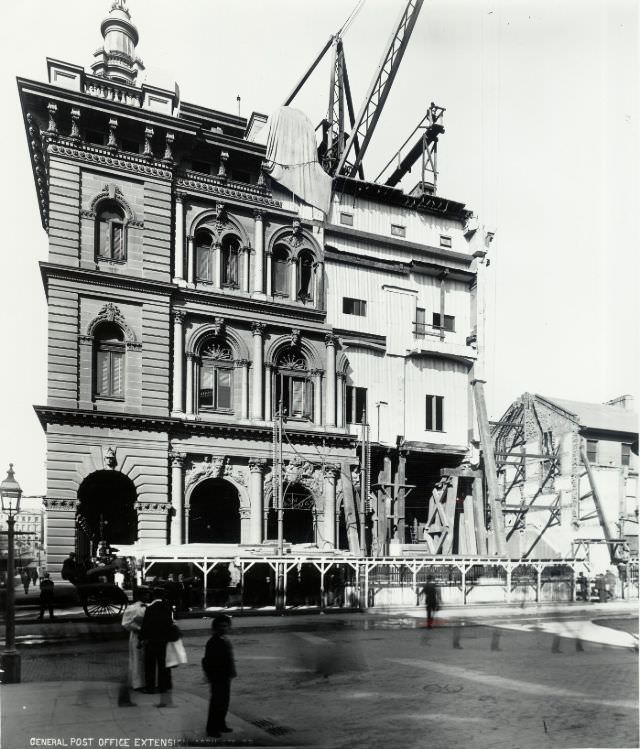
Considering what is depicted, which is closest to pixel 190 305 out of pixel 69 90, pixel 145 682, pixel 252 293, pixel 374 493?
pixel 252 293

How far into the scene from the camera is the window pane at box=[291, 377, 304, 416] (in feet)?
102

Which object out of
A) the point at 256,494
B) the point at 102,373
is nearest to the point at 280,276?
the point at 102,373

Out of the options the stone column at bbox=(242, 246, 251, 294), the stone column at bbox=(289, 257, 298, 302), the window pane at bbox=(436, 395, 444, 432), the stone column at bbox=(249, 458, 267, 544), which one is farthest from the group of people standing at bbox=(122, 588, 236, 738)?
the window pane at bbox=(436, 395, 444, 432)

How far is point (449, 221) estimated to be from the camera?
37.1 metres

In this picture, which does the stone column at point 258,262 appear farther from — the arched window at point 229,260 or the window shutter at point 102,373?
the window shutter at point 102,373

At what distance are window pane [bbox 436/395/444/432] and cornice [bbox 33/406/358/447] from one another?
5.23 metres

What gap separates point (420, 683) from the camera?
13.3m

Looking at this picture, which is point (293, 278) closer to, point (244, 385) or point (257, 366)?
point (257, 366)

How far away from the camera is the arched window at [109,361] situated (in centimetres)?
2752

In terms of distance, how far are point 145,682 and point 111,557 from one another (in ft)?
44.5

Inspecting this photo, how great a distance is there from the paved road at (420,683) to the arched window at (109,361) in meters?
11.1

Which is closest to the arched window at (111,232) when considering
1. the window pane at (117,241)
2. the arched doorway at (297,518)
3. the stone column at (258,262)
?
the window pane at (117,241)

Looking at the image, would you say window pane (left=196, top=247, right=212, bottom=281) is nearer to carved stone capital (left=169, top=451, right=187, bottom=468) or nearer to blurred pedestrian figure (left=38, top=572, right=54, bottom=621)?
carved stone capital (left=169, top=451, right=187, bottom=468)

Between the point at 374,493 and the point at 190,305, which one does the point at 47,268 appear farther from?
the point at 374,493
